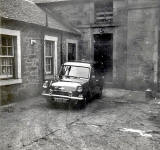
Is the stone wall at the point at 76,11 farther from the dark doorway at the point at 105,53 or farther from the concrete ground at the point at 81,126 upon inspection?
the concrete ground at the point at 81,126

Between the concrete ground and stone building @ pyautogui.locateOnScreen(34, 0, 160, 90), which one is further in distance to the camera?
stone building @ pyautogui.locateOnScreen(34, 0, 160, 90)

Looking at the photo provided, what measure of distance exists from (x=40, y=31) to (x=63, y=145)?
750 cm

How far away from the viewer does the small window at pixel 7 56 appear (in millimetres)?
9789

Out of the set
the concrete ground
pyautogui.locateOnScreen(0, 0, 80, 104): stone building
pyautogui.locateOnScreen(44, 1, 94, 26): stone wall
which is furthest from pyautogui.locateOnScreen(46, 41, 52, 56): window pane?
pyautogui.locateOnScreen(44, 1, 94, 26): stone wall

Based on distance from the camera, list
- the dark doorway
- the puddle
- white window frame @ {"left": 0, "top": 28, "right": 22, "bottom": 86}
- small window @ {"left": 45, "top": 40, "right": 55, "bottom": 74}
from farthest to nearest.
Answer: the dark doorway
small window @ {"left": 45, "top": 40, "right": 55, "bottom": 74}
white window frame @ {"left": 0, "top": 28, "right": 22, "bottom": 86}
the puddle

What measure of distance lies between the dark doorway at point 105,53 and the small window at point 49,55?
3.45 m

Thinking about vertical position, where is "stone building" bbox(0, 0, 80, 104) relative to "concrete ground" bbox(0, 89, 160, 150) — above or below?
above

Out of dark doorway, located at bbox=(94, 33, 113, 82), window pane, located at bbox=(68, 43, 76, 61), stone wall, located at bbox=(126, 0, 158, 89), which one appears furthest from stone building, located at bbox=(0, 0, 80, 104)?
stone wall, located at bbox=(126, 0, 158, 89)

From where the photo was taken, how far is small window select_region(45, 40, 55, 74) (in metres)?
12.8

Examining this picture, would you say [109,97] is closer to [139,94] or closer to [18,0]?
[139,94]

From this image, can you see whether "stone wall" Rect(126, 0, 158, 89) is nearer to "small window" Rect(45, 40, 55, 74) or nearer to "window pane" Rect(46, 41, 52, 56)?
"small window" Rect(45, 40, 55, 74)

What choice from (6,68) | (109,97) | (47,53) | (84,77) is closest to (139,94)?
(109,97)

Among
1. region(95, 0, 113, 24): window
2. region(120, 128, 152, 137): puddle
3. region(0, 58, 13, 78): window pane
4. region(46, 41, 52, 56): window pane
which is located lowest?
region(120, 128, 152, 137): puddle

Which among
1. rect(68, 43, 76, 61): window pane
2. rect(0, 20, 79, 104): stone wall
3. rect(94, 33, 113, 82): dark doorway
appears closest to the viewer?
rect(0, 20, 79, 104): stone wall
